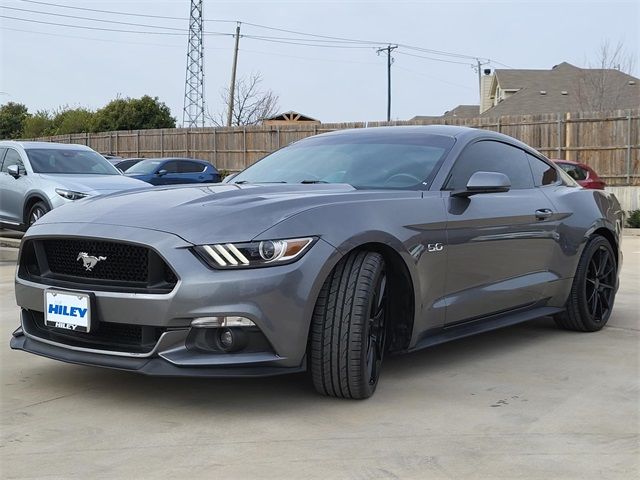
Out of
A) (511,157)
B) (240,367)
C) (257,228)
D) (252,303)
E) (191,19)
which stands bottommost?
(240,367)

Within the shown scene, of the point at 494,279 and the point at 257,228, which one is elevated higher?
the point at 257,228

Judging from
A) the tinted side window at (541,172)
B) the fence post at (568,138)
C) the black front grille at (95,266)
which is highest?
the fence post at (568,138)

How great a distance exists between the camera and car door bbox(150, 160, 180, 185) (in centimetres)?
1853

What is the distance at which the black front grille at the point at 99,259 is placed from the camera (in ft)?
11.4

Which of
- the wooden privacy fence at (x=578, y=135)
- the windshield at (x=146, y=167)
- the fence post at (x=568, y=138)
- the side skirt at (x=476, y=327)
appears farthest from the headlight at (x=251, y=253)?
the fence post at (x=568, y=138)

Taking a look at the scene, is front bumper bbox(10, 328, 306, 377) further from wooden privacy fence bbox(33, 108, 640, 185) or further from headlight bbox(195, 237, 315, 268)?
wooden privacy fence bbox(33, 108, 640, 185)

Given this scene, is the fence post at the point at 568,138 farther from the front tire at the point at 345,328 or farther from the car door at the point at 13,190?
the front tire at the point at 345,328

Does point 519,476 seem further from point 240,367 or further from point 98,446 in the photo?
point 98,446

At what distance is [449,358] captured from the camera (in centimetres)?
473

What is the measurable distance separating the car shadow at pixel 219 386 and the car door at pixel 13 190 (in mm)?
6667

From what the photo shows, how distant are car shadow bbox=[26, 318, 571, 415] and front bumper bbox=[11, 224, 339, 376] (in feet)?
1.09

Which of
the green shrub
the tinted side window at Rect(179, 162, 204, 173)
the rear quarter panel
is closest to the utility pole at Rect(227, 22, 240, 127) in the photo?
the tinted side window at Rect(179, 162, 204, 173)

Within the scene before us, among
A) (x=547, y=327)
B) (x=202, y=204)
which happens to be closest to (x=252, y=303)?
(x=202, y=204)

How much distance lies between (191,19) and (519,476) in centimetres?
4522
